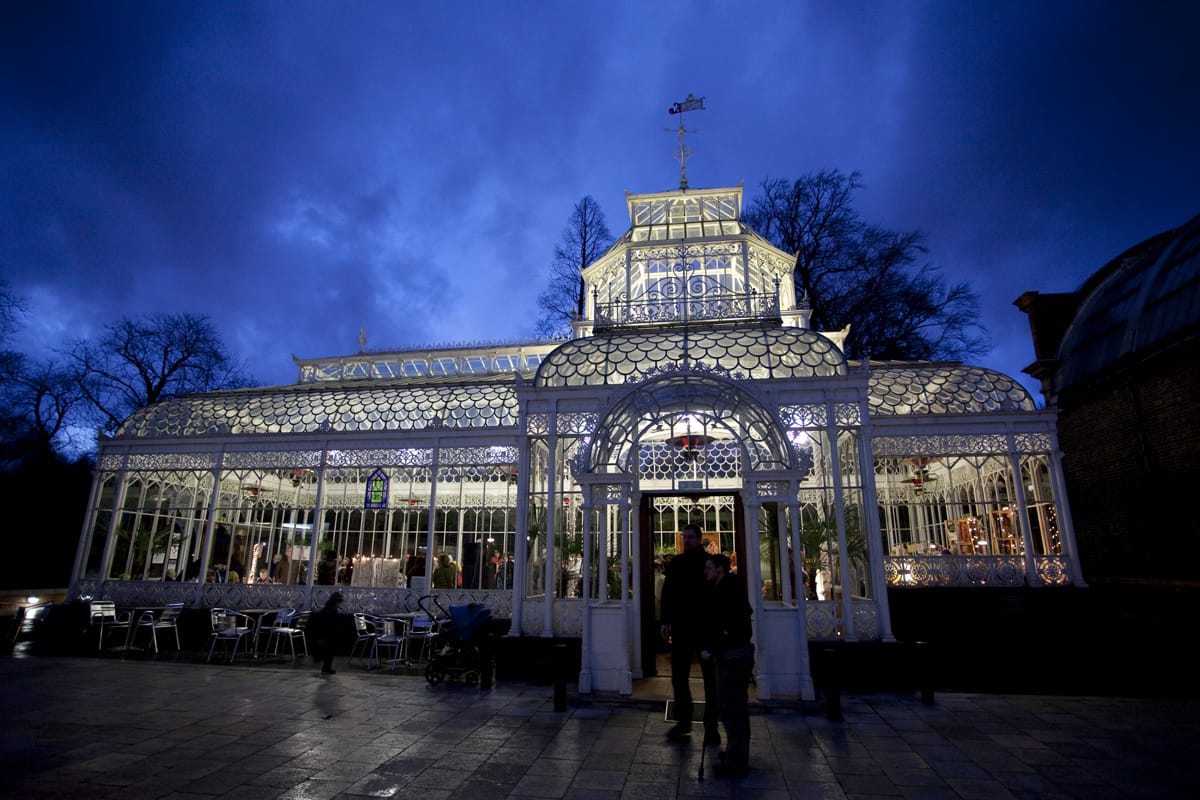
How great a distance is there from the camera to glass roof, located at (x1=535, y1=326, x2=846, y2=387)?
9.27m

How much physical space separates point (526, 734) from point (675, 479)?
188 inches

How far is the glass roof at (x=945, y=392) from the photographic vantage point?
10.5 meters

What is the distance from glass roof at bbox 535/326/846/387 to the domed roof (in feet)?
30.0

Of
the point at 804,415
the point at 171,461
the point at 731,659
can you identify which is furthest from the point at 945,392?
the point at 171,461

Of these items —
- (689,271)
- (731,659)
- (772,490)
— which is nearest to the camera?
(731,659)

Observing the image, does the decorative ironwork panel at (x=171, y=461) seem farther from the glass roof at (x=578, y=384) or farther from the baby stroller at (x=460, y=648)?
the baby stroller at (x=460, y=648)

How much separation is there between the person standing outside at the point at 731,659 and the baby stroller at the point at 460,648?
4437mm

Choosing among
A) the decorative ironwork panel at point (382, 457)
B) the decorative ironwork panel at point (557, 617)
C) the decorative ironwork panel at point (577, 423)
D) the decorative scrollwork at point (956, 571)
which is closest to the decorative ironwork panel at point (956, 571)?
the decorative scrollwork at point (956, 571)

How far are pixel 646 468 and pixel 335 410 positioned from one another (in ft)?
24.2

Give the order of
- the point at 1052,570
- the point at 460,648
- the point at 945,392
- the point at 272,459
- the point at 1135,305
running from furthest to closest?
the point at 1135,305
the point at 272,459
the point at 945,392
the point at 1052,570
the point at 460,648

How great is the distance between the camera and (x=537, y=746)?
5449 millimetres

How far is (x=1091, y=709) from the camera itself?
651cm

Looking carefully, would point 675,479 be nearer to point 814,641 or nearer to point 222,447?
point 814,641

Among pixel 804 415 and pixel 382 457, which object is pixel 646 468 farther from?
pixel 382 457
